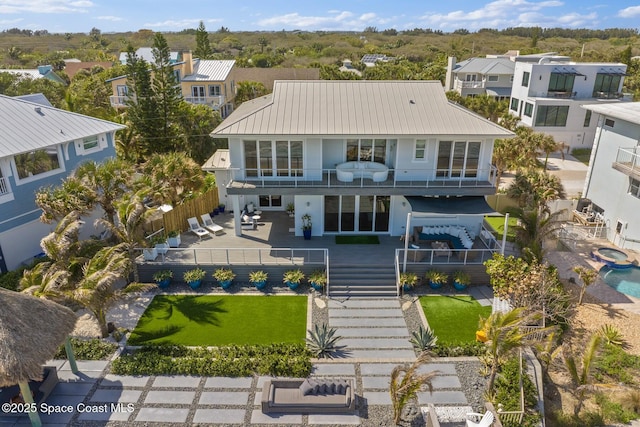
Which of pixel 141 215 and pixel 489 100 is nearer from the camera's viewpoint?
pixel 141 215

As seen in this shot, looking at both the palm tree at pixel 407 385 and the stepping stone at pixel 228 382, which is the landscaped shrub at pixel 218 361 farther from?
the palm tree at pixel 407 385

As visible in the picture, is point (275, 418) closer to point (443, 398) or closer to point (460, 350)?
point (443, 398)

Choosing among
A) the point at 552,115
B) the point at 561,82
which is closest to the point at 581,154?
the point at 552,115

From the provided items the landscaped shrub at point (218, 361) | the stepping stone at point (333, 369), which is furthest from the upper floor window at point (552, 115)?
the landscaped shrub at point (218, 361)

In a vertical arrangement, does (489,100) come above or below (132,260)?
above

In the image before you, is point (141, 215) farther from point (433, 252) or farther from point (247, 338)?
point (433, 252)

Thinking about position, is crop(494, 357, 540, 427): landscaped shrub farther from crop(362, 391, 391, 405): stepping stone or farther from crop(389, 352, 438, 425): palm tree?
crop(362, 391, 391, 405): stepping stone

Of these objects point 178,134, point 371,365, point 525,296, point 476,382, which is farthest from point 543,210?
point 178,134
